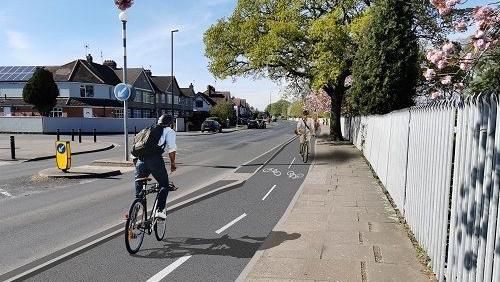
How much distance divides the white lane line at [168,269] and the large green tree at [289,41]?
19681 millimetres

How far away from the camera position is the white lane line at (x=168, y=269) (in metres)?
5.20

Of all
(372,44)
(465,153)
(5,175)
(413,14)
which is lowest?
(5,175)

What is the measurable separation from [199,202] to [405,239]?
15.6 ft

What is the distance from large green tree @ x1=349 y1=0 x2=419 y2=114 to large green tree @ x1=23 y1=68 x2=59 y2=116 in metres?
36.2

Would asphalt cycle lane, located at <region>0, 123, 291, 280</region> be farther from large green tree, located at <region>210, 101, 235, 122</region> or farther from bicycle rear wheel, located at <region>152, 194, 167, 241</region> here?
large green tree, located at <region>210, 101, 235, 122</region>

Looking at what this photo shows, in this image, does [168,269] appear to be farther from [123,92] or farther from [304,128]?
[304,128]

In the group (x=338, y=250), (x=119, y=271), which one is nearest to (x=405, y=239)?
(x=338, y=250)

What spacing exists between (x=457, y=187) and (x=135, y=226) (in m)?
4.21

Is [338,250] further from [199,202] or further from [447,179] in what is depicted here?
[199,202]

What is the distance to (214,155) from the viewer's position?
21.3 m

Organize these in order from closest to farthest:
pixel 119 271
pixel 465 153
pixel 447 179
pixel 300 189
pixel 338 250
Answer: pixel 465 153
pixel 447 179
pixel 119 271
pixel 338 250
pixel 300 189

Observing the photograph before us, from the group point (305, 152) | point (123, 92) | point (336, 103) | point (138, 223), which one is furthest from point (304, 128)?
point (336, 103)

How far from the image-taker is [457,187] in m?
4.25

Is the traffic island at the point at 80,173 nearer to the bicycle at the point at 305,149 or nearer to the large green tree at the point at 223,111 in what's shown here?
the bicycle at the point at 305,149
